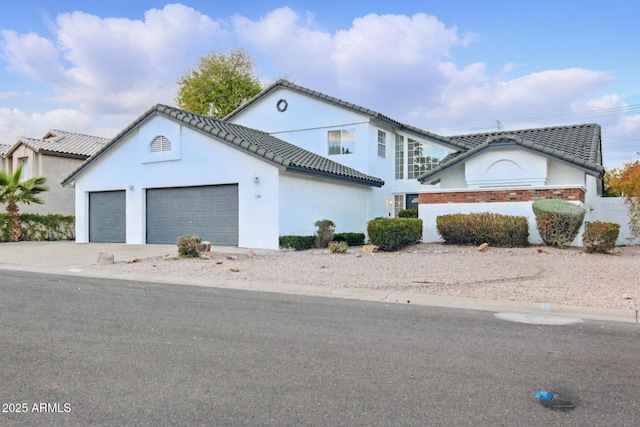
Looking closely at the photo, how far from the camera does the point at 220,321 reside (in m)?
7.45

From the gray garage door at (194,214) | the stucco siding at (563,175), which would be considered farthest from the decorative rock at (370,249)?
the stucco siding at (563,175)

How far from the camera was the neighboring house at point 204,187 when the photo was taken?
1838cm

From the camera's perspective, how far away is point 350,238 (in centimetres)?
2038

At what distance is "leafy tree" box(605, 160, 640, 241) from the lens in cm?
1771

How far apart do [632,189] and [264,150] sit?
13.1 metres

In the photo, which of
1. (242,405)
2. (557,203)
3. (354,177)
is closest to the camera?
(242,405)

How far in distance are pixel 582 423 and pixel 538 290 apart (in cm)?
627

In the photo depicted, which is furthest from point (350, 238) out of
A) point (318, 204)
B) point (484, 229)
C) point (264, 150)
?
point (484, 229)

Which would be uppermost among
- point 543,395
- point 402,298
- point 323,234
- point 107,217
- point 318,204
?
point 318,204

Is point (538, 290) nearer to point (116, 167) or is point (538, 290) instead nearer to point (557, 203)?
point (557, 203)

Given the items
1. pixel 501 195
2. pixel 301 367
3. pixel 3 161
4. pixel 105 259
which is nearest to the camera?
pixel 301 367

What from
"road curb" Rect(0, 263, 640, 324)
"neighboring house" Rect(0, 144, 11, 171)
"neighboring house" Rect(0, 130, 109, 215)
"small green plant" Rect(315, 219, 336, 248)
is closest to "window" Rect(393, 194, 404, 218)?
"small green plant" Rect(315, 219, 336, 248)

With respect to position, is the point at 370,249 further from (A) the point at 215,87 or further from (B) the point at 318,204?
(A) the point at 215,87

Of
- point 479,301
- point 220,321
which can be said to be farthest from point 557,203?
point 220,321
